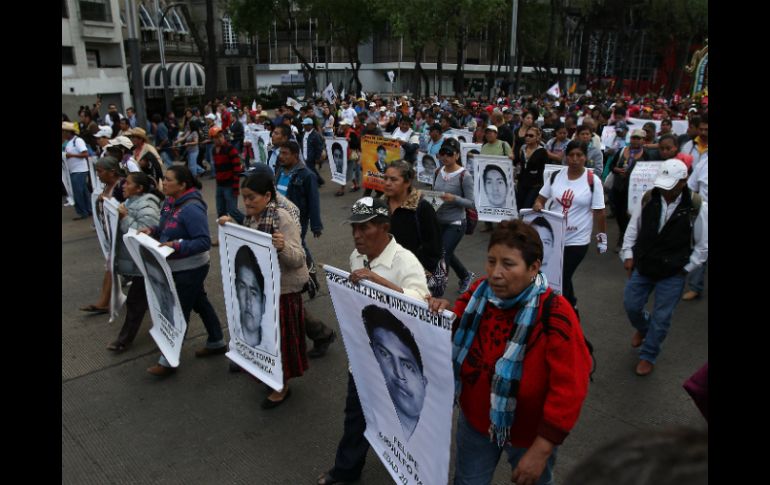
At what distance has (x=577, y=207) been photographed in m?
5.44

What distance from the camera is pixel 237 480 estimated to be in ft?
11.9

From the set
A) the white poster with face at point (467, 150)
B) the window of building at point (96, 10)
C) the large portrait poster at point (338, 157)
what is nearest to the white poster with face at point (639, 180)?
the white poster with face at point (467, 150)

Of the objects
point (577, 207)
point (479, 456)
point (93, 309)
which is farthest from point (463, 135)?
point (479, 456)

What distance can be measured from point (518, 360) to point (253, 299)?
7.79ft

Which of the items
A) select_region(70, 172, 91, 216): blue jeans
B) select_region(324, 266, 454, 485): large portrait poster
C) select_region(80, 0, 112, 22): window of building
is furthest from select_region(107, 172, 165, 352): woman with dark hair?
select_region(80, 0, 112, 22): window of building

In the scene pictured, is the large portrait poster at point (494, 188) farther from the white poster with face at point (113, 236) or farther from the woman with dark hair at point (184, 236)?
the white poster with face at point (113, 236)

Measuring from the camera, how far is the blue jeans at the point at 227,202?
29.5ft

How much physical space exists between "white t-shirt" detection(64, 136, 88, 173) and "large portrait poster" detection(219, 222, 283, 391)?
7.87 metres

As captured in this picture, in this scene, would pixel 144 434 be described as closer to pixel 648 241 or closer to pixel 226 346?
pixel 226 346

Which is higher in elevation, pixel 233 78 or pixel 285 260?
pixel 233 78

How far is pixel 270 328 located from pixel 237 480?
3.35ft

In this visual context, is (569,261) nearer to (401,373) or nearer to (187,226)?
(401,373)

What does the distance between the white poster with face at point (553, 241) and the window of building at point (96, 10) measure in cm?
3706
